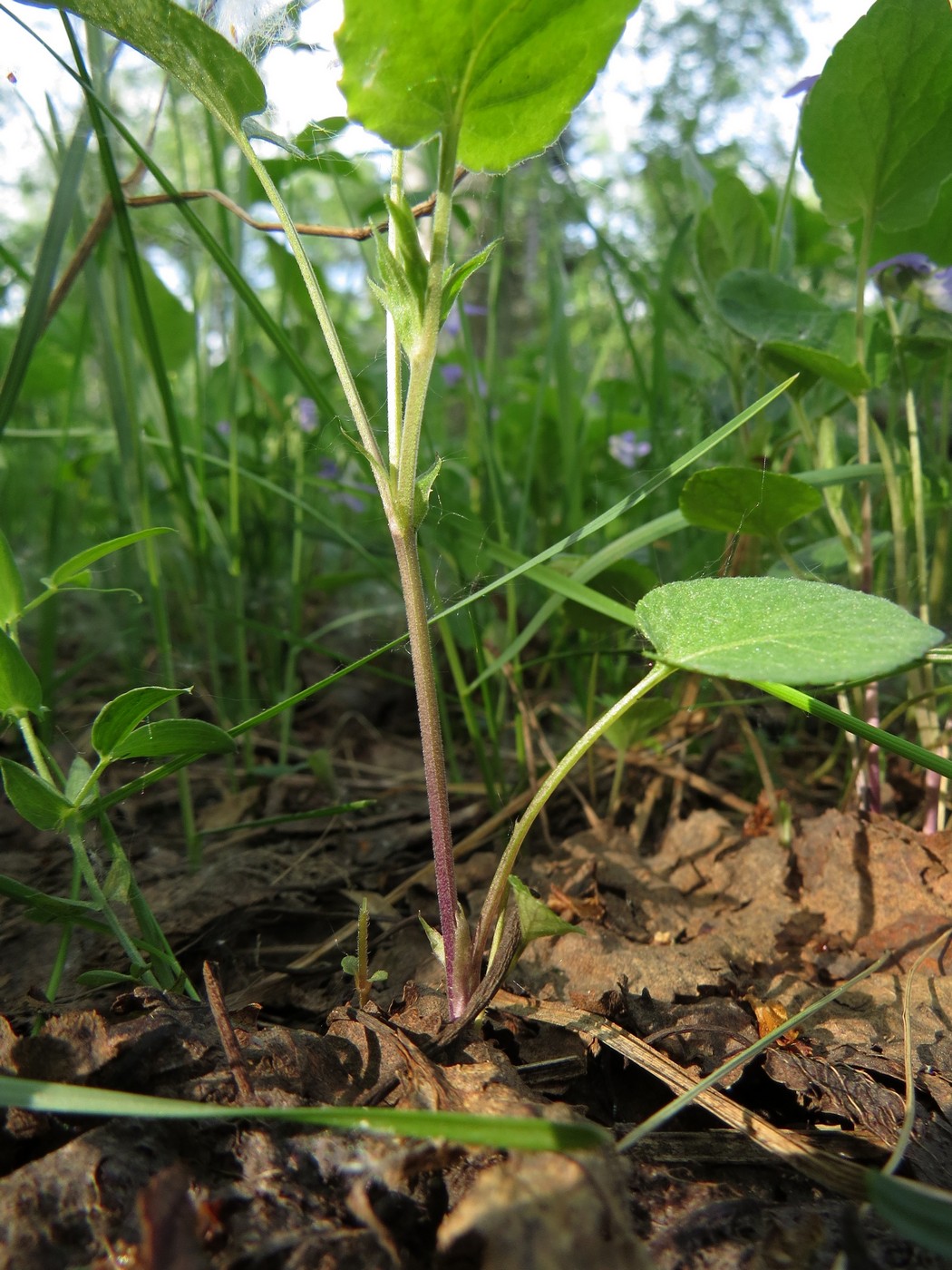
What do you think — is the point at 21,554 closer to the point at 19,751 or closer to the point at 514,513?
the point at 19,751

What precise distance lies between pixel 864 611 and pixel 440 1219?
0.41 meters

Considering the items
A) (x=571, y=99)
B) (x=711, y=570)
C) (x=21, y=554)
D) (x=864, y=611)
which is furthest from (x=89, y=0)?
(x=21, y=554)

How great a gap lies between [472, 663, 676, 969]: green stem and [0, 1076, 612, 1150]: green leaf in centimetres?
17

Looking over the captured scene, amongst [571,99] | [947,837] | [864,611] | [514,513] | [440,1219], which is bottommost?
[440,1219]

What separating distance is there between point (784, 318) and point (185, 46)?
23.1 inches

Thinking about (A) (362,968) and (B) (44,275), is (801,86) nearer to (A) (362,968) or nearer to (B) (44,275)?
(B) (44,275)

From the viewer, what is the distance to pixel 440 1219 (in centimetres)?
43

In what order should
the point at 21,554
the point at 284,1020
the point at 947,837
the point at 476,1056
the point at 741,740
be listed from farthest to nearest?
the point at 21,554
the point at 741,740
the point at 947,837
the point at 284,1020
the point at 476,1056

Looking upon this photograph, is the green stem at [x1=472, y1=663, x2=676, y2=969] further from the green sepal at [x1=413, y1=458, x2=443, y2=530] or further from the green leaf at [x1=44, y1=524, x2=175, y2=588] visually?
the green leaf at [x1=44, y1=524, x2=175, y2=588]

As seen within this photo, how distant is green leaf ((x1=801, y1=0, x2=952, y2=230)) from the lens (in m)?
0.70

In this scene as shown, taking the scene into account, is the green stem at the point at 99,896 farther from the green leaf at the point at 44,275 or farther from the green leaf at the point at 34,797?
the green leaf at the point at 44,275

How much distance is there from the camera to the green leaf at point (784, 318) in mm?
787

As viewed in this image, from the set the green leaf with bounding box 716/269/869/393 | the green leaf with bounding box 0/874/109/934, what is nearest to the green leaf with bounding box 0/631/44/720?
the green leaf with bounding box 0/874/109/934

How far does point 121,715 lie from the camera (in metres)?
0.54
